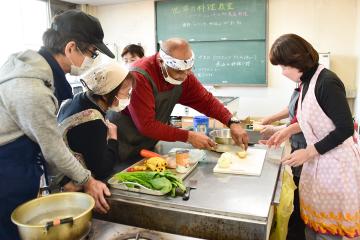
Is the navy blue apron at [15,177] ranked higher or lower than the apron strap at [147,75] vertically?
lower

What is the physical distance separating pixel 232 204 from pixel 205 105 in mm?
905

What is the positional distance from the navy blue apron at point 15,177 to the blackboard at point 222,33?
321 cm

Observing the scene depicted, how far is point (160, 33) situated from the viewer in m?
4.16

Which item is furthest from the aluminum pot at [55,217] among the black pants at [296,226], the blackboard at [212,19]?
the blackboard at [212,19]

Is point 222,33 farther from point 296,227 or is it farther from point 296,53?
point 296,227

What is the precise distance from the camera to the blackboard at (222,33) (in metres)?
3.69

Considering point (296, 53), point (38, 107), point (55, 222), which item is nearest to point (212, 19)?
point (296, 53)

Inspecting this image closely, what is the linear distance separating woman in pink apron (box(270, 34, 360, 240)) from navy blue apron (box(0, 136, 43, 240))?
1.07m

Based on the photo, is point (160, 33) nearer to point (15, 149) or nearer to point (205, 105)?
point (205, 105)

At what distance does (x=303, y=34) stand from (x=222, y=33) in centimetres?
96

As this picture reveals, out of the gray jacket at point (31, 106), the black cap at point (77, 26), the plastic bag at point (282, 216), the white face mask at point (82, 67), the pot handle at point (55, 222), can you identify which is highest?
the black cap at point (77, 26)

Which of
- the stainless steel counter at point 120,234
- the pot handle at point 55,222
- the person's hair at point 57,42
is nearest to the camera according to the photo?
the pot handle at point 55,222

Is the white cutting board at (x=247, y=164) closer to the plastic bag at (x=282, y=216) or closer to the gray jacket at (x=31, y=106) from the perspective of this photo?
the plastic bag at (x=282, y=216)

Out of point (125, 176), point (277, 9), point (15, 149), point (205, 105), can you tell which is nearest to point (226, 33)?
point (277, 9)
